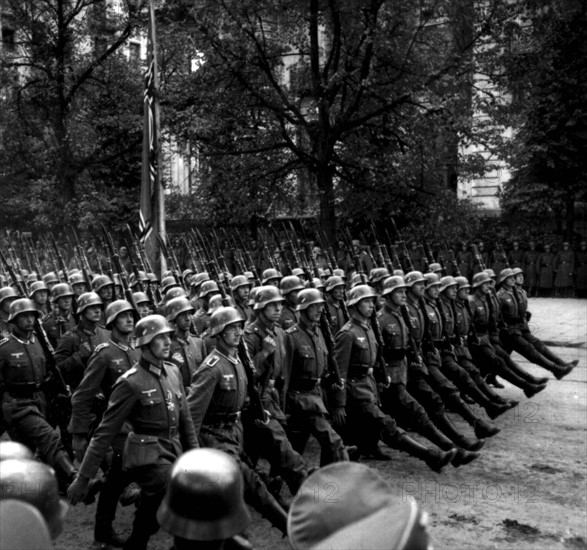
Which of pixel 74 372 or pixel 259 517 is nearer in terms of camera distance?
pixel 259 517

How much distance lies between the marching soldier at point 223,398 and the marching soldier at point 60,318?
446 centimetres

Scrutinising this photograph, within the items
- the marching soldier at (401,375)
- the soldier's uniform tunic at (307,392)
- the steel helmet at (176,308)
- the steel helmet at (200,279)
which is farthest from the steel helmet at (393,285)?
the steel helmet at (200,279)

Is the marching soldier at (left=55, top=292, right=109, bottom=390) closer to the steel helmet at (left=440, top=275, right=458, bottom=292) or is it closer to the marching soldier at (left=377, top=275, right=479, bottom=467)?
the marching soldier at (left=377, top=275, right=479, bottom=467)

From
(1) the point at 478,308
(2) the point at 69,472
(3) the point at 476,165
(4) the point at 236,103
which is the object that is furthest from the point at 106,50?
(2) the point at 69,472

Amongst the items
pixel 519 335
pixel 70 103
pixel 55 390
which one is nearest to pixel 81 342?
pixel 55 390

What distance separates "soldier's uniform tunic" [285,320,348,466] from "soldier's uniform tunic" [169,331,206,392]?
3.53ft

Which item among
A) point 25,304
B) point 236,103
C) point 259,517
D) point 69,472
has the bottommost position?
point 259,517

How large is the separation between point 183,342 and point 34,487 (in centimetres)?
597

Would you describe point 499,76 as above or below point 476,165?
above

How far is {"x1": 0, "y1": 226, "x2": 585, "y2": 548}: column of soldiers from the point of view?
5969 millimetres

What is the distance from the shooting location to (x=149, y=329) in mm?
6059

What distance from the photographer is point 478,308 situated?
1227 centimetres

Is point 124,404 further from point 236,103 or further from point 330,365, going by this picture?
point 236,103

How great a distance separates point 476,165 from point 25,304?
13.8 meters
